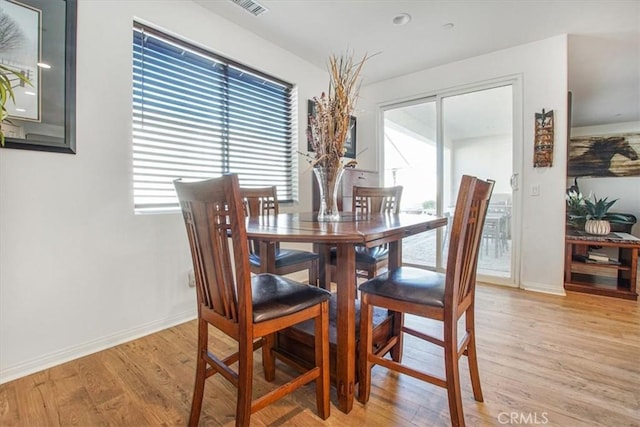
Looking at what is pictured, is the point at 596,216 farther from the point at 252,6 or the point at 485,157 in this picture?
the point at 252,6

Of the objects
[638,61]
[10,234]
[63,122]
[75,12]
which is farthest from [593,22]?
[10,234]

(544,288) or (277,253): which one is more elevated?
(277,253)

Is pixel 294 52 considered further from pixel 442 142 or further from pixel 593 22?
pixel 593 22

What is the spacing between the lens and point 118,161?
1975mm

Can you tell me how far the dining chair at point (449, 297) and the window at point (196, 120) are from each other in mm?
1787

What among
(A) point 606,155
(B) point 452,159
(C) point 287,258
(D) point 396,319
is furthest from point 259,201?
(A) point 606,155

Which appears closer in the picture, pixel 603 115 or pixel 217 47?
pixel 217 47

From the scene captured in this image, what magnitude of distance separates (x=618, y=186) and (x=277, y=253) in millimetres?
7066

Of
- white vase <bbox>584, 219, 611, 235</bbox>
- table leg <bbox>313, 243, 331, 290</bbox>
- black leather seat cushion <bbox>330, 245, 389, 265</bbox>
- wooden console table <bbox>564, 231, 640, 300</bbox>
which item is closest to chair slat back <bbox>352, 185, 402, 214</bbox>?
black leather seat cushion <bbox>330, 245, 389, 265</bbox>

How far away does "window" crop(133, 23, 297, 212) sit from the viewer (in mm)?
2170

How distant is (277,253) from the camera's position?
221 cm

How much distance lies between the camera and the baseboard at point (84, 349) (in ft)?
5.24

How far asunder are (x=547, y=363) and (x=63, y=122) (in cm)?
306

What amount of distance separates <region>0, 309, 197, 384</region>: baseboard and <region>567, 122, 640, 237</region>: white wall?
757 centimetres
